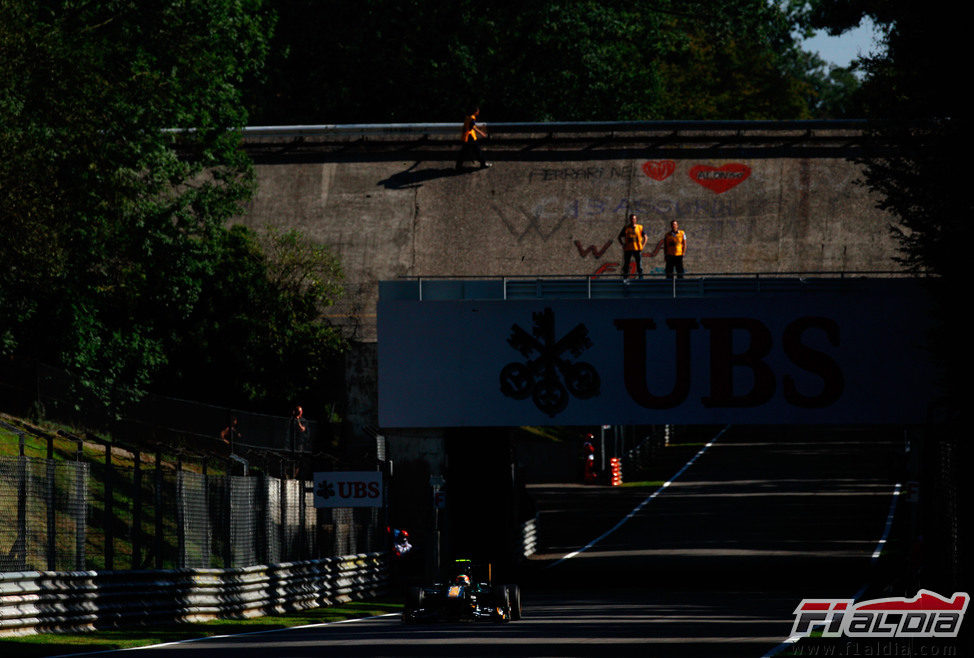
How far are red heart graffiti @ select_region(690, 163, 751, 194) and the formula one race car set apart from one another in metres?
29.3

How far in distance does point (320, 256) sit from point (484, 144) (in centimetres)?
660

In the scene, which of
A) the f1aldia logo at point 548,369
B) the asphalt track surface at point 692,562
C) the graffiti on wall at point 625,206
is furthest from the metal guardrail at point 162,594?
the graffiti on wall at point 625,206

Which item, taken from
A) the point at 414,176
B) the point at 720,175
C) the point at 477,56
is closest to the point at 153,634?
the point at 414,176

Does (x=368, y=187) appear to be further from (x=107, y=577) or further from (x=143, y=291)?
(x=107, y=577)

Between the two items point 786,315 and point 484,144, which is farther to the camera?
point 484,144

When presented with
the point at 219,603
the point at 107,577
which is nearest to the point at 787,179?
the point at 219,603

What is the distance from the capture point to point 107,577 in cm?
2270

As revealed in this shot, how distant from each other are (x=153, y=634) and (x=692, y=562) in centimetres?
2430

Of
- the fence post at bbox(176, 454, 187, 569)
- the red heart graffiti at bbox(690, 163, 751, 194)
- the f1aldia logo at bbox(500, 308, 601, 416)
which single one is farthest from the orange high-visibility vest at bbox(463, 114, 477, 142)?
the fence post at bbox(176, 454, 187, 569)

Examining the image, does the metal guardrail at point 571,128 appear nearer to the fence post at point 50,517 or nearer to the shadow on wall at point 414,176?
the shadow on wall at point 414,176

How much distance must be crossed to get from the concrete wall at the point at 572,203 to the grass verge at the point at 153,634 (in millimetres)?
21343

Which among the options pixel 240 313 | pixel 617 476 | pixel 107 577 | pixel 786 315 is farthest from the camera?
pixel 617 476

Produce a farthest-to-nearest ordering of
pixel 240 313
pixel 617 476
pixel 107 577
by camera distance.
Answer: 1. pixel 617 476
2. pixel 240 313
3. pixel 107 577

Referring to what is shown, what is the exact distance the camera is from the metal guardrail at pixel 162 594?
Answer: 2050 cm
